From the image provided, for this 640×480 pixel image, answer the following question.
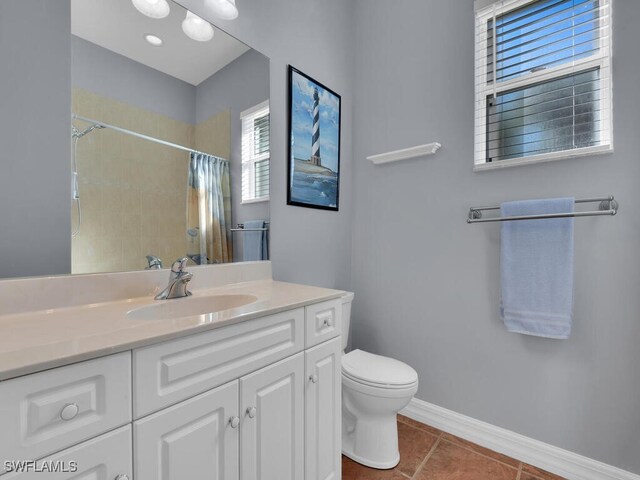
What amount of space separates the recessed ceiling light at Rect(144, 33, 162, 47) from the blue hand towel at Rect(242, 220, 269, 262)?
0.84 meters

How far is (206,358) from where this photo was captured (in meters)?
0.80

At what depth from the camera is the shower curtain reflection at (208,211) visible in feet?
4.53

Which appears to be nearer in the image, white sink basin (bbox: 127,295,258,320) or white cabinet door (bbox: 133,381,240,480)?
white cabinet door (bbox: 133,381,240,480)

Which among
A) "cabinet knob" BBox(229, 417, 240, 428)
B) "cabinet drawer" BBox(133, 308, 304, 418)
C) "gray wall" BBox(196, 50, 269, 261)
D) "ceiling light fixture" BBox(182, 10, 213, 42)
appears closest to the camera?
"cabinet drawer" BBox(133, 308, 304, 418)

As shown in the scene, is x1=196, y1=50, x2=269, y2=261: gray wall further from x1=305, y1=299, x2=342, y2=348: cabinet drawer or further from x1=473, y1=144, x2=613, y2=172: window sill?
x1=473, y1=144, x2=613, y2=172: window sill

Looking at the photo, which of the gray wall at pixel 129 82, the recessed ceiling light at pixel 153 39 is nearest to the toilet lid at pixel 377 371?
the gray wall at pixel 129 82

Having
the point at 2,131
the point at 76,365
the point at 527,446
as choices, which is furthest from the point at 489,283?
the point at 2,131

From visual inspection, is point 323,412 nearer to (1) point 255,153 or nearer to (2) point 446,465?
(2) point 446,465

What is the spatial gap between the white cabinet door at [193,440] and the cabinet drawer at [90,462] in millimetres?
26

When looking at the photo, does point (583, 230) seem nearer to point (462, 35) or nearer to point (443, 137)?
point (443, 137)

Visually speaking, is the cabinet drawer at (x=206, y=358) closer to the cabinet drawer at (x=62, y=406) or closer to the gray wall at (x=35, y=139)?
the cabinet drawer at (x=62, y=406)

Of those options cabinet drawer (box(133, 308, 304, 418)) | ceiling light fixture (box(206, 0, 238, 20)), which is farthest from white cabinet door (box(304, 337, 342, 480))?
ceiling light fixture (box(206, 0, 238, 20))

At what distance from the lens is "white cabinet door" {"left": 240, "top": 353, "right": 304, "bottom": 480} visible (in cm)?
91

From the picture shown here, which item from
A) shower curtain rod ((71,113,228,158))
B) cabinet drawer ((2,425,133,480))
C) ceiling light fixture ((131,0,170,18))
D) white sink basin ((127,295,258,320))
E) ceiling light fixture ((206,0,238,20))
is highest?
ceiling light fixture ((206,0,238,20))
